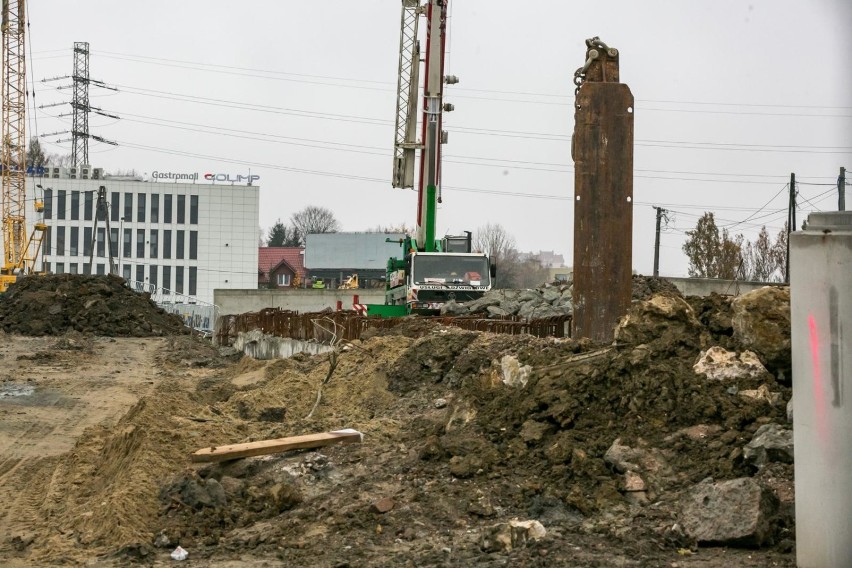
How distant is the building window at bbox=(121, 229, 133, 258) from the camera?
98.8m

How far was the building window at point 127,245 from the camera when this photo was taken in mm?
98812

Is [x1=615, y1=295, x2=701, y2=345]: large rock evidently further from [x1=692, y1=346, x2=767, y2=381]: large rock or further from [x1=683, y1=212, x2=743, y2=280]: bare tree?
[x1=683, y1=212, x2=743, y2=280]: bare tree

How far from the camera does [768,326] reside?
741 cm

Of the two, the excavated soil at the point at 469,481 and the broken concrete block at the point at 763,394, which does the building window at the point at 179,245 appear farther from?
the broken concrete block at the point at 763,394

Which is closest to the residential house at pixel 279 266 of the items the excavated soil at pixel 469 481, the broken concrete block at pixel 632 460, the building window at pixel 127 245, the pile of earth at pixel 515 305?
the building window at pixel 127 245

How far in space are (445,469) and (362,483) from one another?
68cm

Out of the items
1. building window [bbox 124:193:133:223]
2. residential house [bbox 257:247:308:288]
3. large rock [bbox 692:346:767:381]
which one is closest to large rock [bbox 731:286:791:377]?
large rock [bbox 692:346:767:381]

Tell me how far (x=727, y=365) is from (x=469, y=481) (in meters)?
2.00

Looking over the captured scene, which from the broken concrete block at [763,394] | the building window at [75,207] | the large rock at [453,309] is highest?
the building window at [75,207]

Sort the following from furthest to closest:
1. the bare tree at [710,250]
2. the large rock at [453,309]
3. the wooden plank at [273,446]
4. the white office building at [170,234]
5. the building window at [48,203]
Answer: the white office building at [170,234], the building window at [48,203], the bare tree at [710,250], the large rock at [453,309], the wooden plank at [273,446]

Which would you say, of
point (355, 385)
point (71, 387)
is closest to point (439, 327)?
point (355, 385)

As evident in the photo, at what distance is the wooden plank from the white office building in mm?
87659

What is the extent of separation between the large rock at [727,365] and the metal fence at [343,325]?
8.29m

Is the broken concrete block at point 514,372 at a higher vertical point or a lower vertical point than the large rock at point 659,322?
lower
